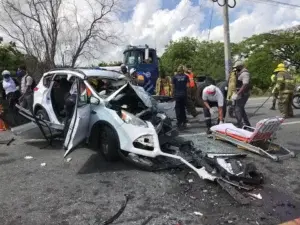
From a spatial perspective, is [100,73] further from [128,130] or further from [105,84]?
[128,130]

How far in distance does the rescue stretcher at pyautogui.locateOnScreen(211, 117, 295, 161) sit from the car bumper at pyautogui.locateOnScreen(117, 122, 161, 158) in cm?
199

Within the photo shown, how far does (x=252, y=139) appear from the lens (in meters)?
7.12

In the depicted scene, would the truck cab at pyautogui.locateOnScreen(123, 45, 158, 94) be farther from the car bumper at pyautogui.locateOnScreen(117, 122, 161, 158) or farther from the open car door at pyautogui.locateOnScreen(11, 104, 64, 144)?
the car bumper at pyautogui.locateOnScreen(117, 122, 161, 158)

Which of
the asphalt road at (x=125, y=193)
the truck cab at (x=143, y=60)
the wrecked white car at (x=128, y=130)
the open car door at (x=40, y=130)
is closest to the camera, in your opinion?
the asphalt road at (x=125, y=193)

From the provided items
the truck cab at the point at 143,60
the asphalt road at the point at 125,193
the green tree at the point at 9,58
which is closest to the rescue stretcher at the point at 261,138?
the asphalt road at the point at 125,193

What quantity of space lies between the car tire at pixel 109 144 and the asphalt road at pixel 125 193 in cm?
15

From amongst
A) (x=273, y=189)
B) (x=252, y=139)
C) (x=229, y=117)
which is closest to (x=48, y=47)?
(x=229, y=117)

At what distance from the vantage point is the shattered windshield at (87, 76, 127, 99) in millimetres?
7559

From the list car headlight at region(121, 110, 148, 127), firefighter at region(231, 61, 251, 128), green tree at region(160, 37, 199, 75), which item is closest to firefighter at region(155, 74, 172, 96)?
firefighter at region(231, 61, 251, 128)

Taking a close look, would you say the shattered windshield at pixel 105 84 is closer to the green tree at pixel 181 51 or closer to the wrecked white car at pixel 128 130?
the wrecked white car at pixel 128 130

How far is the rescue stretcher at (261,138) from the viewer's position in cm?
677

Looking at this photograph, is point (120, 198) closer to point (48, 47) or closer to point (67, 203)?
point (67, 203)

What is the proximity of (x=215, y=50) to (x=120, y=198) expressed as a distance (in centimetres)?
4253

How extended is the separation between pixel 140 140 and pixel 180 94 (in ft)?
13.4
